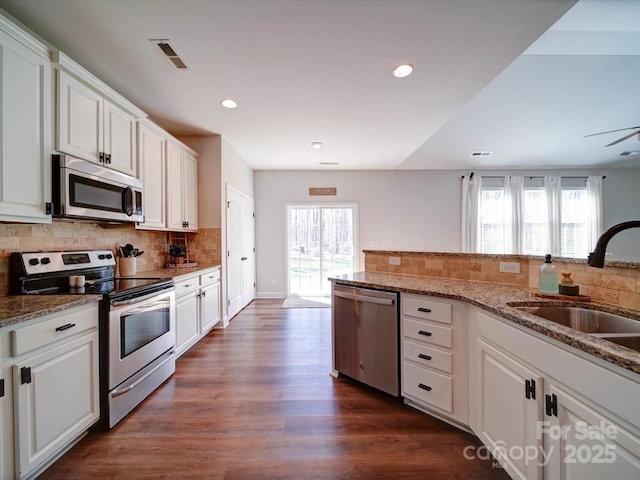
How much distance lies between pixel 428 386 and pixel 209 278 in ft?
8.65

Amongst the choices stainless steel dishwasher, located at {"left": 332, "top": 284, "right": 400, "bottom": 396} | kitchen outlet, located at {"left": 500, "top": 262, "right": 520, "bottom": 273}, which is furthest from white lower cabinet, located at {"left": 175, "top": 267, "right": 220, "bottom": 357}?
kitchen outlet, located at {"left": 500, "top": 262, "right": 520, "bottom": 273}

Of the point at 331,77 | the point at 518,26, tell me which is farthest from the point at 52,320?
the point at 518,26

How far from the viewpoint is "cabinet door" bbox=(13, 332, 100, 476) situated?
3.90 feet

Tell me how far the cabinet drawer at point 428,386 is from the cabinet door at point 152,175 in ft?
9.11

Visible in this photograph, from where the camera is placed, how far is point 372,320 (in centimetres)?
196

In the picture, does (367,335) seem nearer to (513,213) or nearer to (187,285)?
(187,285)

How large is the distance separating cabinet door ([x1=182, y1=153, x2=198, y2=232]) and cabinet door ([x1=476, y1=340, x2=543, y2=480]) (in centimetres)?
334

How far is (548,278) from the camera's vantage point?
1.55 metres

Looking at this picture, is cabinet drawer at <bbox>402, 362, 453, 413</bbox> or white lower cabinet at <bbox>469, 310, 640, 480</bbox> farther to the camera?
cabinet drawer at <bbox>402, 362, 453, 413</bbox>

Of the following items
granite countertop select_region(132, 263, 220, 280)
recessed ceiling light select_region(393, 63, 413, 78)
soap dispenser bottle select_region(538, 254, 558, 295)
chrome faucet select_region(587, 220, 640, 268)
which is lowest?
granite countertop select_region(132, 263, 220, 280)

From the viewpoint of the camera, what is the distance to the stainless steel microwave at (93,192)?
63.9 inches

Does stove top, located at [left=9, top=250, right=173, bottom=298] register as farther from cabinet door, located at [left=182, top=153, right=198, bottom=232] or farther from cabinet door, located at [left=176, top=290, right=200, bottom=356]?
cabinet door, located at [left=182, top=153, right=198, bottom=232]

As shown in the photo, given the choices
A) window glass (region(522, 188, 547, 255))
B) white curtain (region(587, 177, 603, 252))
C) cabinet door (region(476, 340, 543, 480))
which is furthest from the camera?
window glass (region(522, 188, 547, 255))

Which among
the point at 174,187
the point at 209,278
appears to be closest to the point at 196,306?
the point at 209,278
